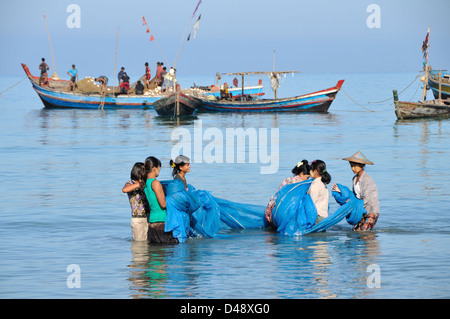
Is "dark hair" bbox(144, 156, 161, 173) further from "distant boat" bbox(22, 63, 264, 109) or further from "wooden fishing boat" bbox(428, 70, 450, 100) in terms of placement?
"distant boat" bbox(22, 63, 264, 109)

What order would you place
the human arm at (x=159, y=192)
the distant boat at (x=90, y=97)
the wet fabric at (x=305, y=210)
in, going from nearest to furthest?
the human arm at (x=159, y=192) < the wet fabric at (x=305, y=210) < the distant boat at (x=90, y=97)

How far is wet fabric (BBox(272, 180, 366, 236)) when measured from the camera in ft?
34.3

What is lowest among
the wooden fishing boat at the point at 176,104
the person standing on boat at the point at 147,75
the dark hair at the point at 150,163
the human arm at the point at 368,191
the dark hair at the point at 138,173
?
the human arm at the point at 368,191

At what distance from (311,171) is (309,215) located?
0.67m

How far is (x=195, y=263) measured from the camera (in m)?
9.35

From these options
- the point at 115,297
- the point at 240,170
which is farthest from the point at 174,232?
the point at 240,170

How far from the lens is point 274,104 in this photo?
41312mm

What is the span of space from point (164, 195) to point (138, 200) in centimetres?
36

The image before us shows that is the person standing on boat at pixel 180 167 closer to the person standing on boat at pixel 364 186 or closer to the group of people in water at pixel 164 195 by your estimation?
the group of people in water at pixel 164 195

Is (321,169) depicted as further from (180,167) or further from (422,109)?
(422,109)

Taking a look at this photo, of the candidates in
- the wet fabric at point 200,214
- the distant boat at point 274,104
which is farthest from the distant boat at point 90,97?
the wet fabric at point 200,214

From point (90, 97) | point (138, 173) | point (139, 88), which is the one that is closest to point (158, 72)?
point (139, 88)

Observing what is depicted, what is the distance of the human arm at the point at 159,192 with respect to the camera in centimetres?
933

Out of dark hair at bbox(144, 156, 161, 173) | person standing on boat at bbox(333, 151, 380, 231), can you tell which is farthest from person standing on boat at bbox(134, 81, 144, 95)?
dark hair at bbox(144, 156, 161, 173)
